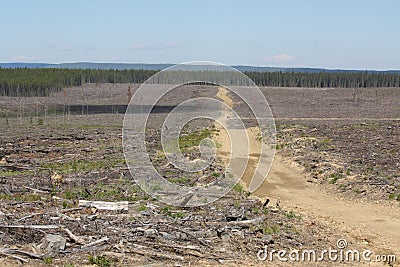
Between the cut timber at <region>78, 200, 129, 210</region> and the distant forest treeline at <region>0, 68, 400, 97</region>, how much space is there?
8992 cm

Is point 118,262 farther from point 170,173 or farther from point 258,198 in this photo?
point 170,173

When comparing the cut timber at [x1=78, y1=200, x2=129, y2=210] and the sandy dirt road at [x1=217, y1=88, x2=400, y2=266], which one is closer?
the sandy dirt road at [x1=217, y1=88, x2=400, y2=266]

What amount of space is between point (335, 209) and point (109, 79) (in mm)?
126777

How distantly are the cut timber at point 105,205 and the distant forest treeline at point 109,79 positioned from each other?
8992 cm

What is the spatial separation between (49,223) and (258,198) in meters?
9.00

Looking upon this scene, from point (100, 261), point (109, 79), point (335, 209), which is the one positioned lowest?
point (335, 209)

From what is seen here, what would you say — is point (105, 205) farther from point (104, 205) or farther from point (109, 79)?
point (109, 79)

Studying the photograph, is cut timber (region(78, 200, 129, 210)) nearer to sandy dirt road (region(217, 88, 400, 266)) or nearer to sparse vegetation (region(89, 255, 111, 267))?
sparse vegetation (region(89, 255, 111, 267))

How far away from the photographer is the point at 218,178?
22859mm

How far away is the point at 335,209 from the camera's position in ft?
60.2

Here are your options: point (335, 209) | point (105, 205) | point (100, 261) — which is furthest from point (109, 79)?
point (100, 261)

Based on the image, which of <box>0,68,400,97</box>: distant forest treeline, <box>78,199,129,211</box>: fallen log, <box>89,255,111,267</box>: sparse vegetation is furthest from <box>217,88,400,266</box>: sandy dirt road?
<box>0,68,400,97</box>: distant forest treeline

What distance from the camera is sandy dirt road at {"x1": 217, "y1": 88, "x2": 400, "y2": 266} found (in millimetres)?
14523

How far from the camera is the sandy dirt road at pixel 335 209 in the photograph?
14.5 metres
